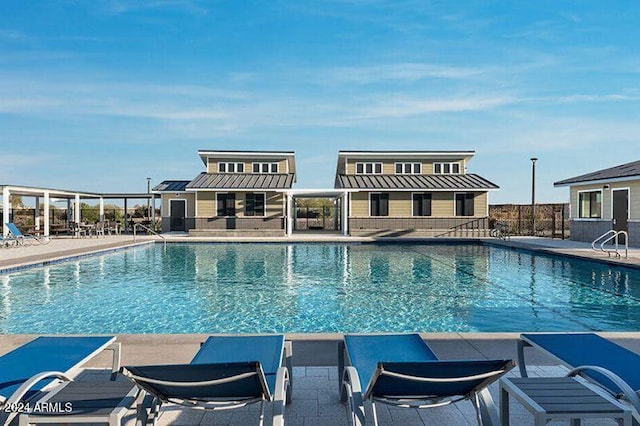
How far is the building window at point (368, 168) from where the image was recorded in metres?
23.5

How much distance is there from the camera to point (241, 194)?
22062 mm

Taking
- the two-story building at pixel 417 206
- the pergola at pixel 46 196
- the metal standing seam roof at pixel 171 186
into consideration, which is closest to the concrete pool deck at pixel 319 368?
the pergola at pixel 46 196

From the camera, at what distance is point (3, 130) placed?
24484 mm

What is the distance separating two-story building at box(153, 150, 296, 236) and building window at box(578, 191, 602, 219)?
13.7 m

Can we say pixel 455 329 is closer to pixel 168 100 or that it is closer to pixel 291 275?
pixel 291 275

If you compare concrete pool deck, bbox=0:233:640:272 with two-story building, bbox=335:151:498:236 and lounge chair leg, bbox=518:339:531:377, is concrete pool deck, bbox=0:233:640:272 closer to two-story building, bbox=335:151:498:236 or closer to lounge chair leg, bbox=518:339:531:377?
two-story building, bbox=335:151:498:236

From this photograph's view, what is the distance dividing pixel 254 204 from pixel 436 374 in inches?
803

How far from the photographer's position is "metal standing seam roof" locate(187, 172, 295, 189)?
71.2 feet

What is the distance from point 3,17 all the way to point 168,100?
23.7 ft

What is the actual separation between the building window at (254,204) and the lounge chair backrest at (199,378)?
20.0m

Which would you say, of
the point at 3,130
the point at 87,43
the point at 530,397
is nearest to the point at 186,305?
the point at 530,397

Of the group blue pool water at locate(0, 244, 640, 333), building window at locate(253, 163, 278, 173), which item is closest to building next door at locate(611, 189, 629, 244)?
blue pool water at locate(0, 244, 640, 333)

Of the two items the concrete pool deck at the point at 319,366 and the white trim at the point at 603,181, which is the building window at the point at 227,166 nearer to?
the white trim at the point at 603,181

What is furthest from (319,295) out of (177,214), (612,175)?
(177,214)
